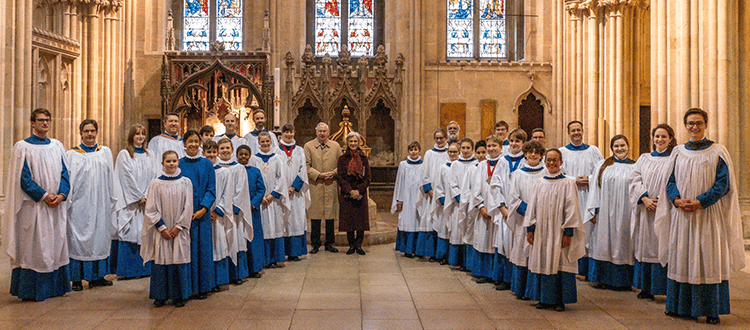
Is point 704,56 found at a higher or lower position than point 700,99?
higher

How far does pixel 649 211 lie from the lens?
18.3 ft

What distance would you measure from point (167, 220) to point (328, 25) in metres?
11.6

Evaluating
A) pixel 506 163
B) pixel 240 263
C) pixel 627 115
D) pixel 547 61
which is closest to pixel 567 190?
pixel 506 163

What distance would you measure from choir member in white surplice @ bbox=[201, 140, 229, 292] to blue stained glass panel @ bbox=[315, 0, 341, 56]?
10404 mm

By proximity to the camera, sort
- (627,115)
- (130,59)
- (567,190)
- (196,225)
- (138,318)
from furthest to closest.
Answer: (130,59), (627,115), (196,225), (567,190), (138,318)

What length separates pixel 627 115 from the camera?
1264 cm

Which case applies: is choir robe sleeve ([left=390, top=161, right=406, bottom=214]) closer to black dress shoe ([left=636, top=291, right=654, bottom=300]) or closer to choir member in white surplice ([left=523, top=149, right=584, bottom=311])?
choir member in white surplice ([left=523, top=149, right=584, bottom=311])

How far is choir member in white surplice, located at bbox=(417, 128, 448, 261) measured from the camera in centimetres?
771

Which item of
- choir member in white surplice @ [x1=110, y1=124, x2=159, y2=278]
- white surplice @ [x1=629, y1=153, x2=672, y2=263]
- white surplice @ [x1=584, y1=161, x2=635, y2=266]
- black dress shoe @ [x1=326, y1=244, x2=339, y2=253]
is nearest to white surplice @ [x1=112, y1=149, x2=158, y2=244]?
choir member in white surplice @ [x1=110, y1=124, x2=159, y2=278]

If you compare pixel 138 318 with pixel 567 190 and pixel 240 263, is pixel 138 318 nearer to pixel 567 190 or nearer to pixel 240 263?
pixel 240 263

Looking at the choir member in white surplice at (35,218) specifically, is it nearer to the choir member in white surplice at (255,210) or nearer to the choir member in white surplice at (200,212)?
the choir member in white surplice at (200,212)

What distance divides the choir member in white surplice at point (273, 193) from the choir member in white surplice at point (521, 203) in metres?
2.91

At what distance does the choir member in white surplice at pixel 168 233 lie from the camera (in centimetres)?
497

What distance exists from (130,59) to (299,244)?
9099 mm
